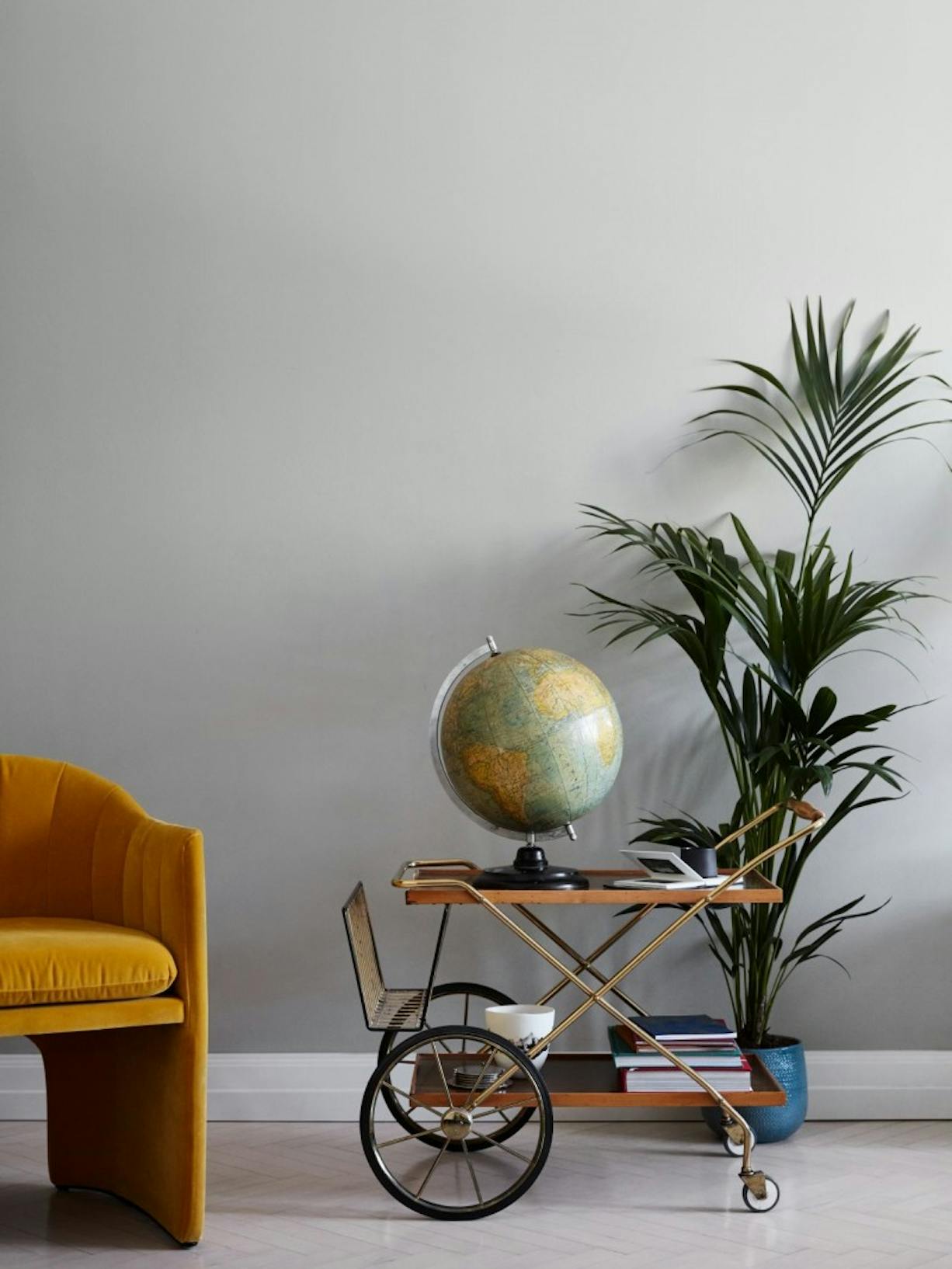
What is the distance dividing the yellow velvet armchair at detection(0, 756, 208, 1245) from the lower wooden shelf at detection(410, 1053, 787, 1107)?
499 millimetres

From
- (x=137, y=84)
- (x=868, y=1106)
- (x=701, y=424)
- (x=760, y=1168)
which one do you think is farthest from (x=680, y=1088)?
(x=137, y=84)

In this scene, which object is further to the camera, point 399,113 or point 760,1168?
point 399,113

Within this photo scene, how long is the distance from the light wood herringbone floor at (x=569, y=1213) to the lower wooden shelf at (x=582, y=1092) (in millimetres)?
211

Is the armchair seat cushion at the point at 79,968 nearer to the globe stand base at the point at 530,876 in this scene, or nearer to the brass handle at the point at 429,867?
the brass handle at the point at 429,867

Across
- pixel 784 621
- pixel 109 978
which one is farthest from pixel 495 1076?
pixel 784 621

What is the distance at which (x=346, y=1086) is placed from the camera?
3.34 metres

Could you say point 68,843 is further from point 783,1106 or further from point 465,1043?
point 783,1106

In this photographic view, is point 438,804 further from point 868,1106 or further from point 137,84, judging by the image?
point 137,84

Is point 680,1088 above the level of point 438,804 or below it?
below

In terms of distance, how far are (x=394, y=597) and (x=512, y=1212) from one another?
1515mm

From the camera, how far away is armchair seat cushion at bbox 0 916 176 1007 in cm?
236

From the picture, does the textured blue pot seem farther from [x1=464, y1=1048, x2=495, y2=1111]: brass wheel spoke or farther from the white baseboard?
[x1=464, y1=1048, x2=495, y2=1111]: brass wheel spoke

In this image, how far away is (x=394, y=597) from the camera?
3447 mm

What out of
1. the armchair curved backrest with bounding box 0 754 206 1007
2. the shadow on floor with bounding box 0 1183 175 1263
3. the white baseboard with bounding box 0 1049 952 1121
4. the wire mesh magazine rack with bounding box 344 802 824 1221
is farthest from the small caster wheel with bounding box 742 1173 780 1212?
the armchair curved backrest with bounding box 0 754 206 1007
